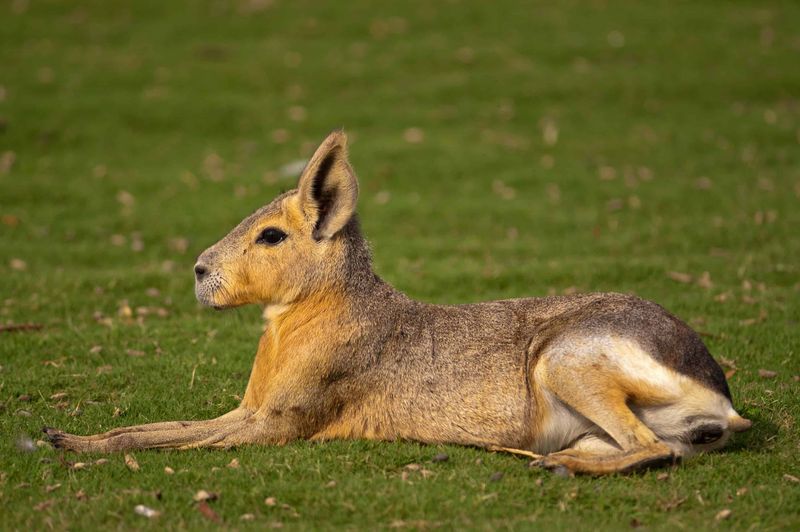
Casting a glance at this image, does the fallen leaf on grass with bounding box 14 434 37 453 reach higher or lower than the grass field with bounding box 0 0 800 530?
lower

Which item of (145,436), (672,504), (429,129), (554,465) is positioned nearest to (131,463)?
(145,436)

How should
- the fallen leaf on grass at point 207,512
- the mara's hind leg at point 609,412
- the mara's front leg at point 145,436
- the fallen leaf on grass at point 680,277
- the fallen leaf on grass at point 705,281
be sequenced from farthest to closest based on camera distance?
the fallen leaf on grass at point 680,277, the fallen leaf on grass at point 705,281, the mara's front leg at point 145,436, the mara's hind leg at point 609,412, the fallen leaf on grass at point 207,512

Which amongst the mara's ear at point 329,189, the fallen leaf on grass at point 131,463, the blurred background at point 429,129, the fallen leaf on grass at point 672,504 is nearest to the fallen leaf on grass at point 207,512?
the fallen leaf on grass at point 131,463

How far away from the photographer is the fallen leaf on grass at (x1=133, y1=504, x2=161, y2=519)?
576cm

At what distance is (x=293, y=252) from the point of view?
700 cm

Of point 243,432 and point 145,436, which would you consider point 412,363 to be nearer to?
point 243,432

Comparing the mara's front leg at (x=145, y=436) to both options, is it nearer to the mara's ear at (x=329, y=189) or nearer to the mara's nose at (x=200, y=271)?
the mara's nose at (x=200, y=271)

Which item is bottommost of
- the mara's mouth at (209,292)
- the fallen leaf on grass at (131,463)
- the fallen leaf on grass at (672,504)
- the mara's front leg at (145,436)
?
the fallen leaf on grass at (672,504)

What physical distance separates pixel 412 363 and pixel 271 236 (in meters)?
1.32

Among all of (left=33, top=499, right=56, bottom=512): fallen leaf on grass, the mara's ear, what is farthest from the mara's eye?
(left=33, top=499, right=56, bottom=512): fallen leaf on grass

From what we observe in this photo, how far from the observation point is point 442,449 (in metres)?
6.79

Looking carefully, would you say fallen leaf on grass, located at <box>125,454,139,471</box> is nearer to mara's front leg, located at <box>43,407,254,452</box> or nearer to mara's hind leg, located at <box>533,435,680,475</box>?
mara's front leg, located at <box>43,407,254,452</box>

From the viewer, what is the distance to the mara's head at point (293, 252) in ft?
22.9

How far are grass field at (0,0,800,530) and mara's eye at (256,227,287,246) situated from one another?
1415 millimetres
